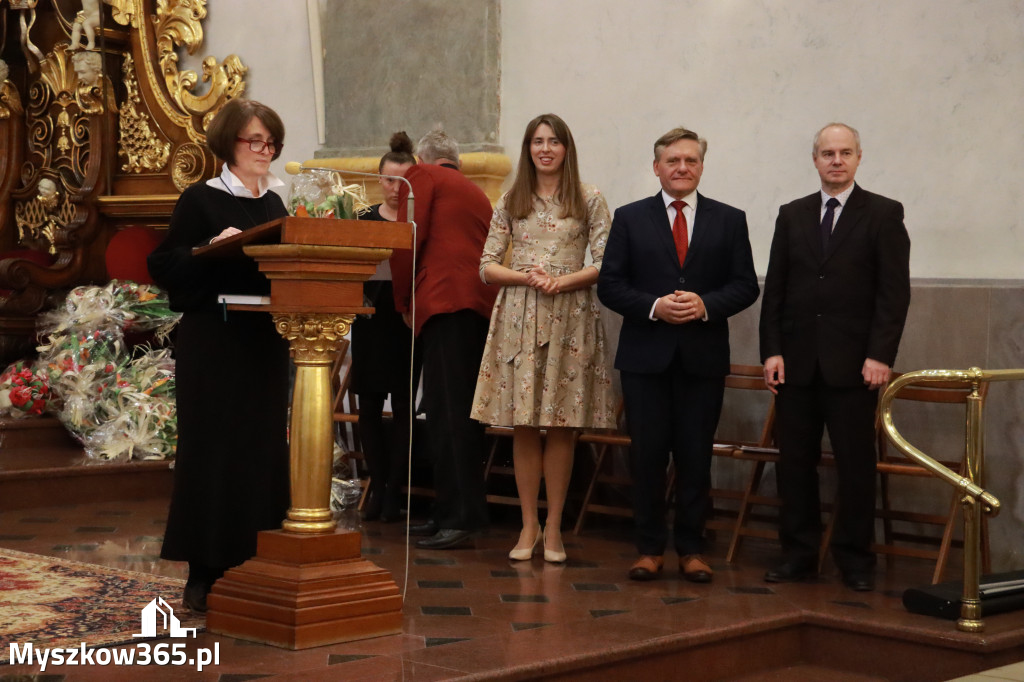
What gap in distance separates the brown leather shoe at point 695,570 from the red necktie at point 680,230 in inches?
46.2

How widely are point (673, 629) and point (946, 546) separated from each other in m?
1.40

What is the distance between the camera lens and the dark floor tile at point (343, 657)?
12.4ft

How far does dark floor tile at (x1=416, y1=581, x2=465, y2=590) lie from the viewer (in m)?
4.90

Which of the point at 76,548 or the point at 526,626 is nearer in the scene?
the point at 526,626

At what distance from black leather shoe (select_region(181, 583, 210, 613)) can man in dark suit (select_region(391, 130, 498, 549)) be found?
1475mm

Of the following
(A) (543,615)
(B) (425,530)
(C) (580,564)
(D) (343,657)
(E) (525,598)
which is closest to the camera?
(D) (343,657)

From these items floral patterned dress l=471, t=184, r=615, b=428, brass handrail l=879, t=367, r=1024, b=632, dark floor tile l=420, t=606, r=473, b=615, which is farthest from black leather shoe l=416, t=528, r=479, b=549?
brass handrail l=879, t=367, r=1024, b=632

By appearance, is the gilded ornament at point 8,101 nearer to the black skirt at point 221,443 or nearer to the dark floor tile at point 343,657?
the black skirt at point 221,443

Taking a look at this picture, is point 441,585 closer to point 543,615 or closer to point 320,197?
point 543,615

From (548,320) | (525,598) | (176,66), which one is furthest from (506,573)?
(176,66)

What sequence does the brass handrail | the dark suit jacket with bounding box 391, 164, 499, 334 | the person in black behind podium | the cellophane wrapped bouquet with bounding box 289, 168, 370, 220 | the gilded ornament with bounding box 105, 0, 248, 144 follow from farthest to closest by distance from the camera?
the gilded ornament with bounding box 105, 0, 248, 144
the dark suit jacket with bounding box 391, 164, 499, 334
the brass handrail
the person in black behind podium
the cellophane wrapped bouquet with bounding box 289, 168, 370, 220

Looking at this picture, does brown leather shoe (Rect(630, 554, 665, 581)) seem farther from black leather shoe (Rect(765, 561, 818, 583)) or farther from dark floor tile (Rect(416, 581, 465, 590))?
dark floor tile (Rect(416, 581, 465, 590))

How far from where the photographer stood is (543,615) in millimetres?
4477

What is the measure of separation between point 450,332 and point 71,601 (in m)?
1.93
